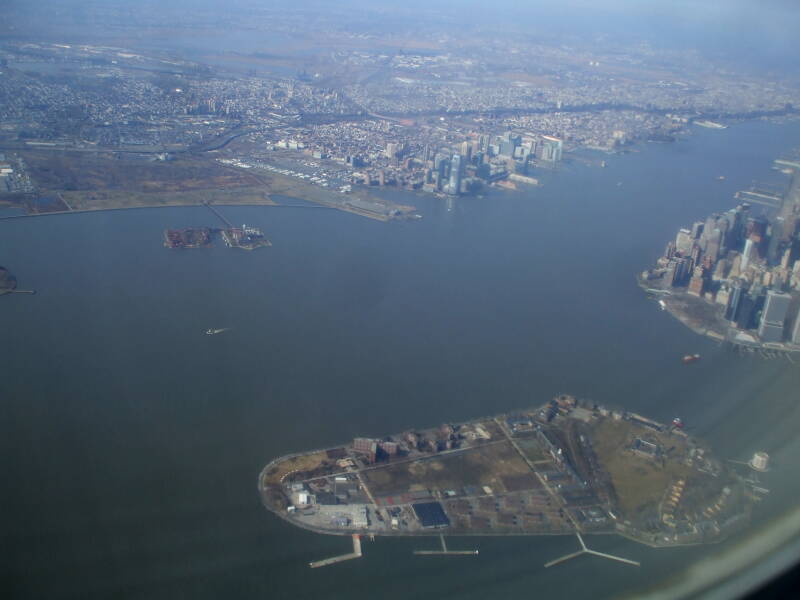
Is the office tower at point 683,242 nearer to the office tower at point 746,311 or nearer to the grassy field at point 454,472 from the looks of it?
the office tower at point 746,311

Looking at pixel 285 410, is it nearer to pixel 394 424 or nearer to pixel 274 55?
pixel 394 424

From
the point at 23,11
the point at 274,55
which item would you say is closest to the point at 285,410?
the point at 23,11

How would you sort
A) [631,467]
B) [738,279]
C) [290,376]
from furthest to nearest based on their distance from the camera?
1. [738,279]
2. [290,376]
3. [631,467]

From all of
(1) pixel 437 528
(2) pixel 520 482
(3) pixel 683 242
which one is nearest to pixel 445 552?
(1) pixel 437 528

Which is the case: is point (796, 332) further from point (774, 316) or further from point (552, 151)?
point (552, 151)

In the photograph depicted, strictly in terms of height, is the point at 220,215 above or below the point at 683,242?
below
